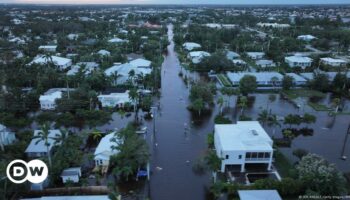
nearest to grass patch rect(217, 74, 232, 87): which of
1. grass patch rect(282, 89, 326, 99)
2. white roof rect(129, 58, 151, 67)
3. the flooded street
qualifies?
the flooded street

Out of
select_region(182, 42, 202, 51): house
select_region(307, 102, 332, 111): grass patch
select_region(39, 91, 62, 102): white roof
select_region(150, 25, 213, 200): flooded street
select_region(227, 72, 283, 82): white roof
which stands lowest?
select_region(150, 25, 213, 200): flooded street

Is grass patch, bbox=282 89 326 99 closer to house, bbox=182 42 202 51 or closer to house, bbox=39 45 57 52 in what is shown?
house, bbox=182 42 202 51

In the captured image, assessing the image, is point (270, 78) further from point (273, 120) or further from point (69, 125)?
point (69, 125)

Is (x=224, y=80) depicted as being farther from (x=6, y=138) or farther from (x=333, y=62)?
(x=6, y=138)

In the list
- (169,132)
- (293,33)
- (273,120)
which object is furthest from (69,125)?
(293,33)

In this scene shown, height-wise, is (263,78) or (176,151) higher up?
(263,78)

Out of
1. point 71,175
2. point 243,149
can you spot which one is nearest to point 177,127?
point 243,149
